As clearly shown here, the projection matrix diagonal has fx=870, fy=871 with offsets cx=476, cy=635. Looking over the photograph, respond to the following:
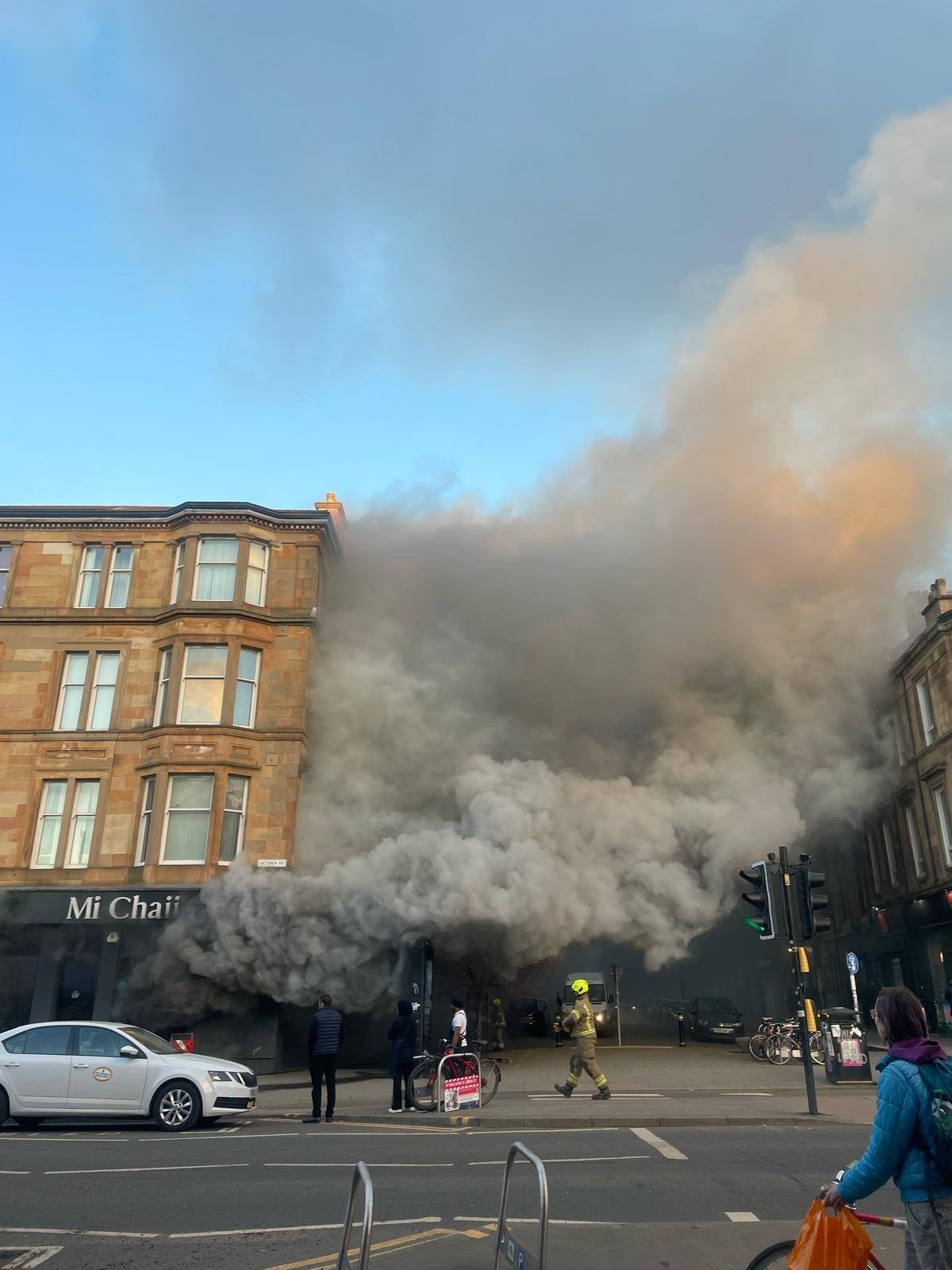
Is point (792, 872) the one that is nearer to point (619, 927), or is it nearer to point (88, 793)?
point (619, 927)

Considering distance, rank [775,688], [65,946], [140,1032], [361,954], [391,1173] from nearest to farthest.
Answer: [391,1173] < [140,1032] < [361,954] < [65,946] < [775,688]

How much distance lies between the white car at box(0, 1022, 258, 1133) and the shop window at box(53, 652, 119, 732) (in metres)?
11.6

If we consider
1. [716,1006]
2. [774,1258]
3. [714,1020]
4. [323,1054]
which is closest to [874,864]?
[716,1006]

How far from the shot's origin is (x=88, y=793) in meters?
21.8

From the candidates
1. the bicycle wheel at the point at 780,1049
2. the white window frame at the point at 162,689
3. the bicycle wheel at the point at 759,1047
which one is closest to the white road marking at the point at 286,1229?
the bicycle wheel at the point at 780,1049

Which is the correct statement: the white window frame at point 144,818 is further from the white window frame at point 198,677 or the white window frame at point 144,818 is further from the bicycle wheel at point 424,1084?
the bicycle wheel at point 424,1084

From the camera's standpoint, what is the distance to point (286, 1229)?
20.6ft

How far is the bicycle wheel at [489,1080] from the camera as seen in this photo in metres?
13.7

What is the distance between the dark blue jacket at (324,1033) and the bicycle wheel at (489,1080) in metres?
2.51

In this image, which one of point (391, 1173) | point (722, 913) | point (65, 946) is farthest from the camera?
point (722, 913)

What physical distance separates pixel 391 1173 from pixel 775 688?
2047 cm

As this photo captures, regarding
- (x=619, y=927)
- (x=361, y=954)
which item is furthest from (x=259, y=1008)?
(x=619, y=927)

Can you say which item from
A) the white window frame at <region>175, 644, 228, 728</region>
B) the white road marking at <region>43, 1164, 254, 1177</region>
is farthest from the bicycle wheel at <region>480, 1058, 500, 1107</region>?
the white window frame at <region>175, 644, 228, 728</region>

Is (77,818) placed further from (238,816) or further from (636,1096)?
(636,1096)
